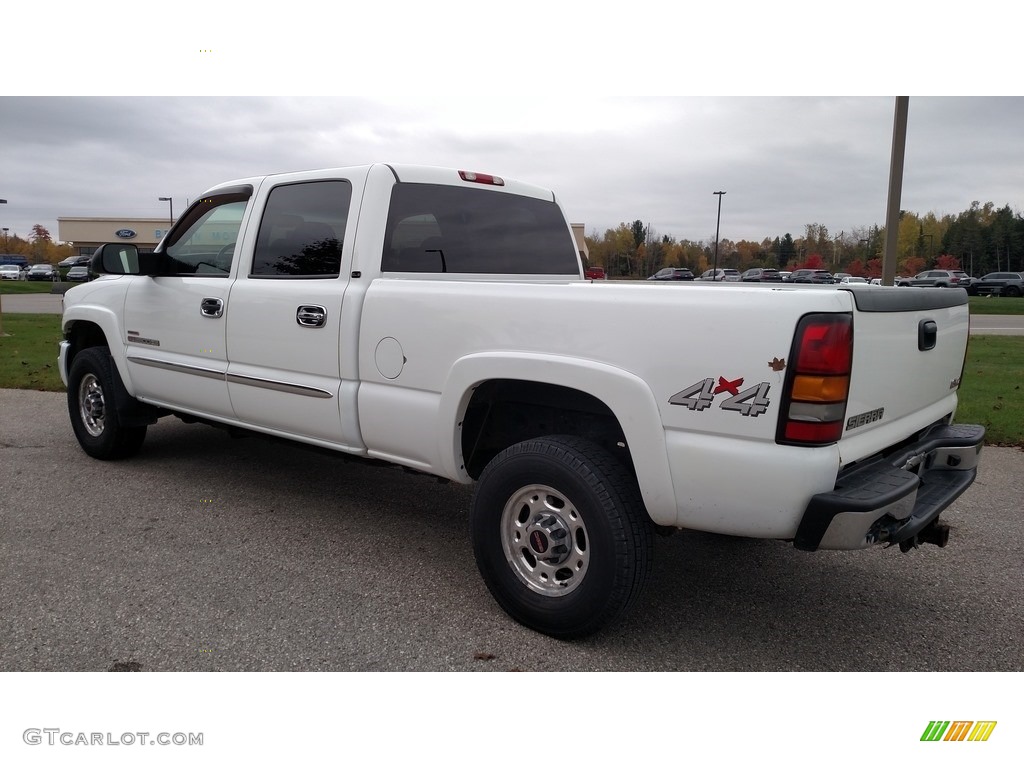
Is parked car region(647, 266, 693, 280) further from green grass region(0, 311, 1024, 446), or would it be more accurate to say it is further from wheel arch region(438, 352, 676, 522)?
wheel arch region(438, 352, 676, 522)

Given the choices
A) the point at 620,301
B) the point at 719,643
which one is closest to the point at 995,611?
the point at 719,643

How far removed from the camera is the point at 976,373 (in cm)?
998

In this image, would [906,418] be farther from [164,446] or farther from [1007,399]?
[1007,399]

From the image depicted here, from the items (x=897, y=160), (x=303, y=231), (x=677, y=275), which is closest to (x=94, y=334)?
(x=303, y=231)

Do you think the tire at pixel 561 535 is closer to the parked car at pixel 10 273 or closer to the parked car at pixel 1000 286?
the parked car at pixel 1000 286

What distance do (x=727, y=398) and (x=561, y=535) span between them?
92cm

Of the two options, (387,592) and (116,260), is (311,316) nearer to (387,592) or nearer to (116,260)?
(387,592)

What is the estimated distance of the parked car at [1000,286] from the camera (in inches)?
1649

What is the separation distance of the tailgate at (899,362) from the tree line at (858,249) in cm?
4119

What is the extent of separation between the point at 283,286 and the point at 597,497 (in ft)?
7.35

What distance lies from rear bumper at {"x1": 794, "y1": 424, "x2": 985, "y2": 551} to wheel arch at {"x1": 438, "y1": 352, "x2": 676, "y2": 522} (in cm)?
52

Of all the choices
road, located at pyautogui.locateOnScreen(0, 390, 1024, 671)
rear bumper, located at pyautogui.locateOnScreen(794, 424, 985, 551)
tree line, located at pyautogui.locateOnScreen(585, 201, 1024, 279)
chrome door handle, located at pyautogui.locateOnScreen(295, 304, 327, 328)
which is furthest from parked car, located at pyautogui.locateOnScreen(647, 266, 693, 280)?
rear bumper, located at pyautogui.locateOnScreen(794, 424, 985, 551)

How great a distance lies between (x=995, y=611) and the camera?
3.47 metres

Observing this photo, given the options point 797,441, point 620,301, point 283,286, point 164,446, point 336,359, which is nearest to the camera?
point 797,441
